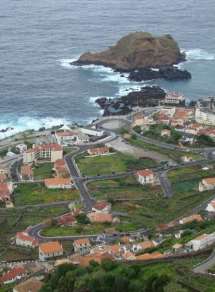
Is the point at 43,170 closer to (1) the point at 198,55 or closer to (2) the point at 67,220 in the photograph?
(2) the point at 67,220

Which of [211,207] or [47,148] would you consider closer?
[211,207]

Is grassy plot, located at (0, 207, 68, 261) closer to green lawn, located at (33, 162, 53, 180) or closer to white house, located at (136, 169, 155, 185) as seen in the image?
green lawn, located at (33, 162, 53, 180)

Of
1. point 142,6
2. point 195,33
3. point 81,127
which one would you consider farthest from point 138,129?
point 142,6

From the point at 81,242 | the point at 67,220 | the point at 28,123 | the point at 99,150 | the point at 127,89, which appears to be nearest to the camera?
the point at 81,242

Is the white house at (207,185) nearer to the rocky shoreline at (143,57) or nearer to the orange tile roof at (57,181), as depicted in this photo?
the orange tile roof at (57,181)

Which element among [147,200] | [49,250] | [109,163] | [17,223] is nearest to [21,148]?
[109,163]

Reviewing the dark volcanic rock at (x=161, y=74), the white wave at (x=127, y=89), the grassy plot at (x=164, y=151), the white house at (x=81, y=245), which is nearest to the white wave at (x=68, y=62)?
the dark volcanic rock at (x=161, y=74)

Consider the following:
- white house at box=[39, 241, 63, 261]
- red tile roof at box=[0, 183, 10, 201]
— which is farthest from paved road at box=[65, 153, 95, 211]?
white house at box=[39, 241, 63, 261]
